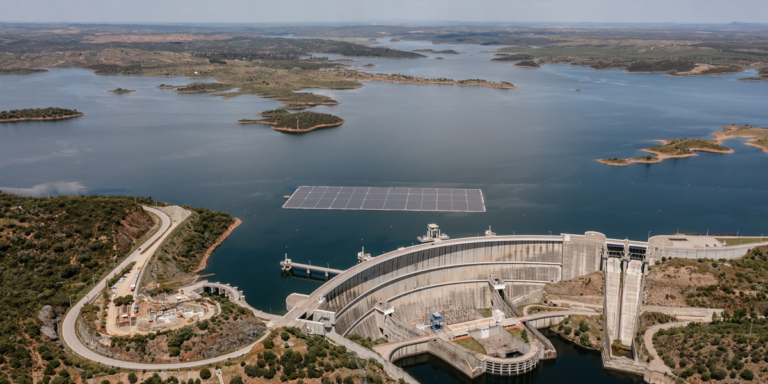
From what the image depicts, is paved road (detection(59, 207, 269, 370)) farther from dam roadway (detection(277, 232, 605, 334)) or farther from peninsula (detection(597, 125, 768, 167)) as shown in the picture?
peninsula (detection(597, 125, 768, 167))

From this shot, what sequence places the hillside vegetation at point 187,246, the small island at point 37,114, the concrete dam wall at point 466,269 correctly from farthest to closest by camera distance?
the small island at point 37,114 → the hillside vegetation at point 187,246 → the concrete dam wall at point 466,269

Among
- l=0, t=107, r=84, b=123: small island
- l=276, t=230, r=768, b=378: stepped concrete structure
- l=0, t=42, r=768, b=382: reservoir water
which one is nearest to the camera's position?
l=276, t=230, r=768, b=378: stepped concrete structure

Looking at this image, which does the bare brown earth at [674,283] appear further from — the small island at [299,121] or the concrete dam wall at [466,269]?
the small island at [299,121]

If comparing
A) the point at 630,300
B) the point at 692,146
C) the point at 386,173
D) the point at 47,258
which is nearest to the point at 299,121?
the point at 386,173

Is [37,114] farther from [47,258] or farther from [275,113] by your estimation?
[47,258]

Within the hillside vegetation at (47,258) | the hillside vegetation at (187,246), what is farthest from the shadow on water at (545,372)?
the hillside vegetation at (47,258)

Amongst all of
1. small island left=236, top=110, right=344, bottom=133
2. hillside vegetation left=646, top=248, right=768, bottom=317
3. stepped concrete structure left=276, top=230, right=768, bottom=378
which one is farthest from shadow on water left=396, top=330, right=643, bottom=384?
small island left=236, top=110, right=344, bottom=133
